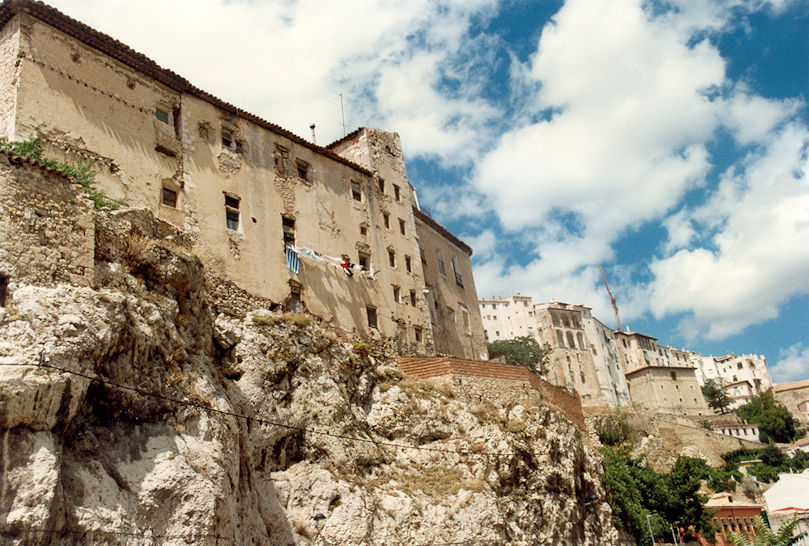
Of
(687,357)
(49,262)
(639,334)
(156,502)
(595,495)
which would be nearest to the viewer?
(156,502)

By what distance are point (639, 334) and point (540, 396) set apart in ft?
261

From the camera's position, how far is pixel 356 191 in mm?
39250

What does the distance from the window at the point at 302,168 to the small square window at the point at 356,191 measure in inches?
137

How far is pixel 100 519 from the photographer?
15.5m

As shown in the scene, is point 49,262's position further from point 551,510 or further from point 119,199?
point 551,510

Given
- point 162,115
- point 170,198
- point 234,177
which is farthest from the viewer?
point 234,177

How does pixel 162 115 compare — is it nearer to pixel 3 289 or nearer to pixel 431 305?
pixel 3 289

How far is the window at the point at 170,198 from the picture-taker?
93.0 ft

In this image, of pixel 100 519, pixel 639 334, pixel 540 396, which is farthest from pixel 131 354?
pixel 639 334

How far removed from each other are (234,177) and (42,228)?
542 inches

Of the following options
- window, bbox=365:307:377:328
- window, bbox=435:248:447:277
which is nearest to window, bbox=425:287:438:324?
window, bbox=435:248:447:277

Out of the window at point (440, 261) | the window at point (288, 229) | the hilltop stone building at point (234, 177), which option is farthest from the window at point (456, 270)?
the window at point (288, 229)

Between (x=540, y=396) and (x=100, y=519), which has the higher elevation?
(x=540, y=396)

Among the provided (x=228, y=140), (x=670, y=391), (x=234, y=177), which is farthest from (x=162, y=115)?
(x=670, y=391)
